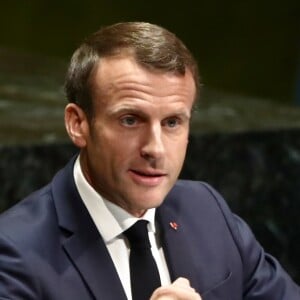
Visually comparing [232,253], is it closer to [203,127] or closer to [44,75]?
[203,127]

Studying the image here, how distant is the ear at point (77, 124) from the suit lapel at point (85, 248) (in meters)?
0.07

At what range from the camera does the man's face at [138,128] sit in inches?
41.7

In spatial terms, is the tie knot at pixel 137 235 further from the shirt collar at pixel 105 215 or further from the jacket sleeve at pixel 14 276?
the jacket sleeve at pixel 14 276

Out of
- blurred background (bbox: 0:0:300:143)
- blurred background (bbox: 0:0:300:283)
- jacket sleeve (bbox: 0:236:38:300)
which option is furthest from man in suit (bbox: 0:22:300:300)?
blurred background (bbox: 0:0:300:143)

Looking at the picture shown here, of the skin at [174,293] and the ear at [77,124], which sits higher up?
the ear at [77,124]

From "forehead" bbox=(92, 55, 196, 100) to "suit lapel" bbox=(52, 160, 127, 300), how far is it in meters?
0.16

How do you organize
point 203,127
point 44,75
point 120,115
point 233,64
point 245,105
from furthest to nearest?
point 233,64 → point 44,75 → point 245,105 → point 203,127 → point 120,115

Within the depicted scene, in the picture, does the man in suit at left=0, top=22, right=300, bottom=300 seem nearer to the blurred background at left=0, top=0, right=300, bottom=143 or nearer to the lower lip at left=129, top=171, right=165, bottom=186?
the lower lip at left=129, top=171, right=165, bottom=186

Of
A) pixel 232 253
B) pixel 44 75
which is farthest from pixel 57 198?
pixel 44 75

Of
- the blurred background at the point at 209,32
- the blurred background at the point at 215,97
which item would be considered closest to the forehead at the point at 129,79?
the blurred background at the point at 215,97

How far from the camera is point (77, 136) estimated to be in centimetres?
113

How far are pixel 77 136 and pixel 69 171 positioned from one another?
73 millimetres

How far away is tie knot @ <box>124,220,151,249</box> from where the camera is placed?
1.14 m

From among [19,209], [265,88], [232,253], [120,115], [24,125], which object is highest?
[120,115]
